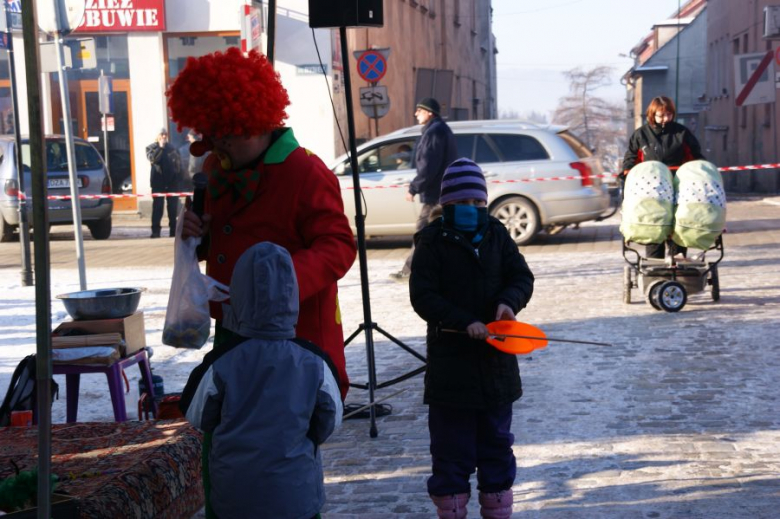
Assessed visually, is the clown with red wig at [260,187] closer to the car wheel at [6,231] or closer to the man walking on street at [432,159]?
the man walking on street at [432,159]

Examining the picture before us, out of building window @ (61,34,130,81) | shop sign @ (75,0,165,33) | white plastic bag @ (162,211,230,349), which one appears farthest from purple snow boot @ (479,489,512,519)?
building window @ (61,34,130,81)

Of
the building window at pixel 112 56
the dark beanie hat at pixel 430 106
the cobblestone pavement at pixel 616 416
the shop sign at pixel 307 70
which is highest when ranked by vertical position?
the building window at pixel 112 56

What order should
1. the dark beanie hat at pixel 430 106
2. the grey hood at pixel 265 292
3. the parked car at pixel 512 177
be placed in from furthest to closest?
1. the parked car at pixel 512 177
2. the dark beanie hat at pixel 430 106
3. the grey hood at pixel 265 292

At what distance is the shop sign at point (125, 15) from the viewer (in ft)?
85.0

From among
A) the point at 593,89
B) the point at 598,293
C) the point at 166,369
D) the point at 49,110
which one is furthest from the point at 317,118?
the point at 593,89

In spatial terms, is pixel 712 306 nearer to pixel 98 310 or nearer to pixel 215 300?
pixel 98 310

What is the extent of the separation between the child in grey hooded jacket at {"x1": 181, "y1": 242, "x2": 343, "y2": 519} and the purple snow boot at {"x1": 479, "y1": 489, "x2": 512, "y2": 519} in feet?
4.42

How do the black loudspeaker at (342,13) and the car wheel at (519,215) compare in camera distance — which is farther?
the car wheel at (519,215)

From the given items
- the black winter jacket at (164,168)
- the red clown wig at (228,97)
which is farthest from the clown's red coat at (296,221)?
the black winter jacket at (164,168)

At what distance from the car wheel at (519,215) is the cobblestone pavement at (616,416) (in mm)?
3834

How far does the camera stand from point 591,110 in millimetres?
107375

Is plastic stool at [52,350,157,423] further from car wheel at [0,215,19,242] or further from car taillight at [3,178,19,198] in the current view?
car wheel at [0,215,19,242]

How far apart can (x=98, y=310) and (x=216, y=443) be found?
2.97 m

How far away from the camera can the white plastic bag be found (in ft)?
13.4
